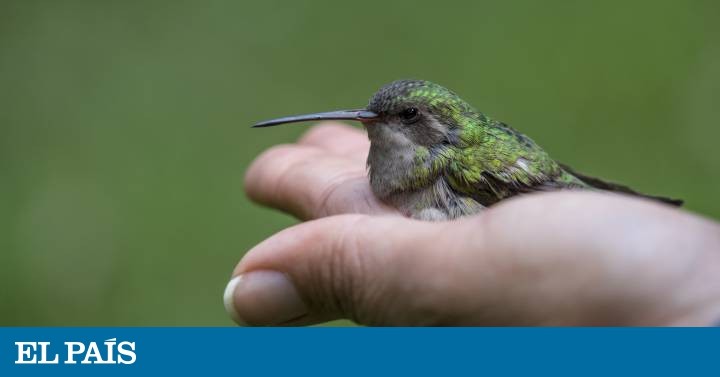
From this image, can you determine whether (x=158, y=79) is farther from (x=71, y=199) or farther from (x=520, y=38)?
(x=520, y=38)

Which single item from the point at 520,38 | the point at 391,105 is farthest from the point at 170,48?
the point at 391,105

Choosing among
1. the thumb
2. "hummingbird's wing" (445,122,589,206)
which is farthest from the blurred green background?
the thumb

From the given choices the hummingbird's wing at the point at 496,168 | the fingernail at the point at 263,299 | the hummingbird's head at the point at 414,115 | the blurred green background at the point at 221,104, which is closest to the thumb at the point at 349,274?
the fingernail at the point at 263,299

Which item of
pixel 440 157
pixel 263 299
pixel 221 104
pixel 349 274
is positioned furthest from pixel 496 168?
pixel 221 104

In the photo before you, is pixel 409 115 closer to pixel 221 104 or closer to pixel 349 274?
pixel 349 274

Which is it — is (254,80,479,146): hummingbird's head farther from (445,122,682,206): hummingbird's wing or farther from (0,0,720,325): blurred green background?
(0,0,720,325): blurred green background
